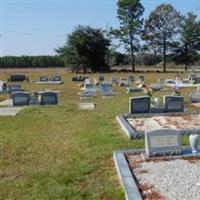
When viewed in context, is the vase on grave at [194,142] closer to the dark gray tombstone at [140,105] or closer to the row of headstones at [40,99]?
the dark gray tombstone at [140,105]

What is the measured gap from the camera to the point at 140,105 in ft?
51.4

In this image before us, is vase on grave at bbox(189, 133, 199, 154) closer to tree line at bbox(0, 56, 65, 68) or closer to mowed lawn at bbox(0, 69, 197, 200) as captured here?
mowed lawn at bbox(0, 69, 197, 200)

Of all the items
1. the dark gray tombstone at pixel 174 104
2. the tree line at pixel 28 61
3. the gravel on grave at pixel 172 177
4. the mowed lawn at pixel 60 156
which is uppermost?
the tree line at pixel 28 61

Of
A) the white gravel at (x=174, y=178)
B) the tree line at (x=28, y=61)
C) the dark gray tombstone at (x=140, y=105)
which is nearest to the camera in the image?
the white gravel at (x=174, y=178)

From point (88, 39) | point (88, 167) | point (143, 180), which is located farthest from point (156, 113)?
point (88, 39)

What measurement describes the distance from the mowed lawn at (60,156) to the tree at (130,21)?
163ft

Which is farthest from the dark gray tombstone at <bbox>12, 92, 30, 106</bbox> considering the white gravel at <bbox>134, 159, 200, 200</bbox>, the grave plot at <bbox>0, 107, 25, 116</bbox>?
the white gravel at <bbox>134, 159, 200, 200</bbox>

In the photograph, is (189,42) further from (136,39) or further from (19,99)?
(19,99)

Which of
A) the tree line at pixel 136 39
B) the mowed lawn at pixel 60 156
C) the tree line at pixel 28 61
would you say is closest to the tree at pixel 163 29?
the tree line at pixel 136 39

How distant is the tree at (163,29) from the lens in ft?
219

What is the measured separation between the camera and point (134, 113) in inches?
614

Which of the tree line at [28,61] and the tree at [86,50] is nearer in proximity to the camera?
the tree at [86,50]

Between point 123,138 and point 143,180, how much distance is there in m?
4.20

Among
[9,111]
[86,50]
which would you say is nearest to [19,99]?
[9,111]
